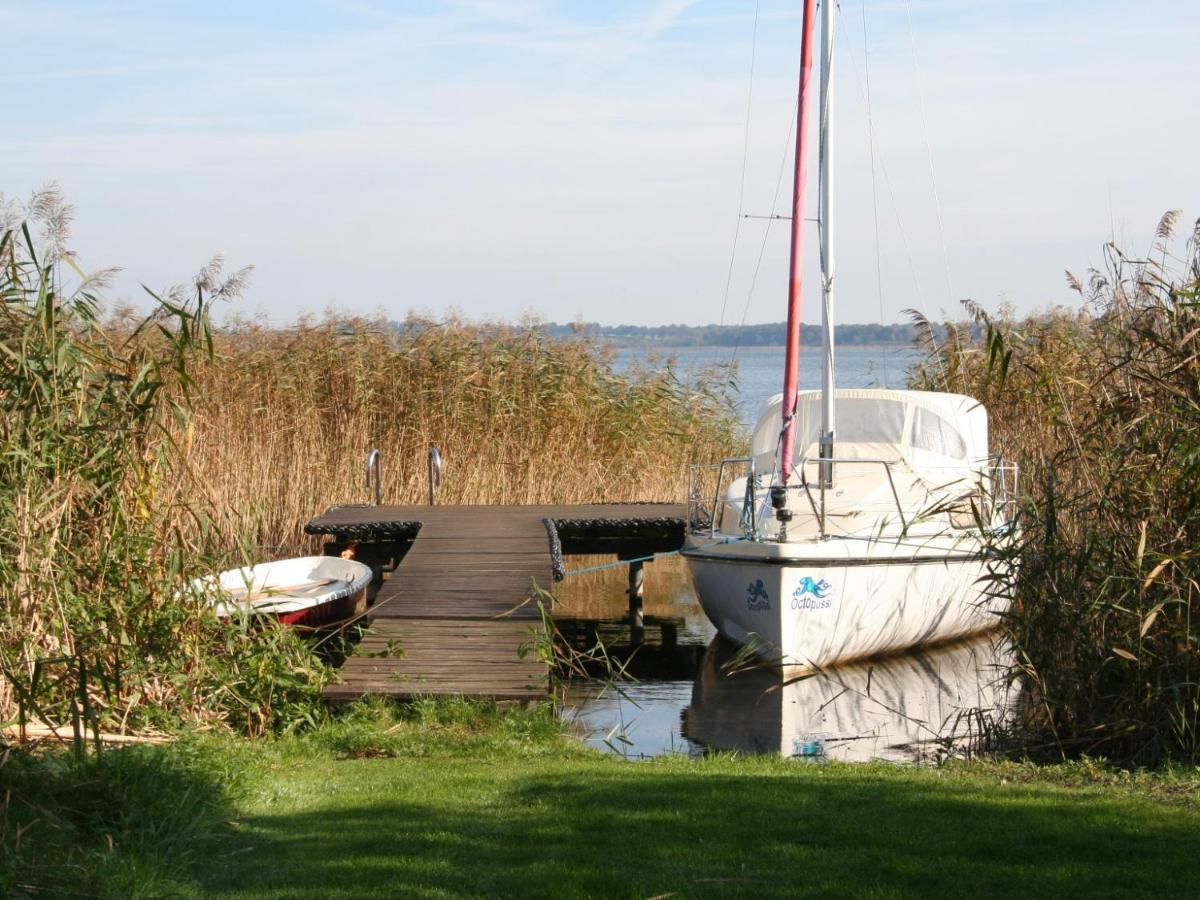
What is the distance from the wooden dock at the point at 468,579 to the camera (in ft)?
31.8

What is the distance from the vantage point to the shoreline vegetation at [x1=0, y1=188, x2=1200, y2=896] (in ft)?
17.9

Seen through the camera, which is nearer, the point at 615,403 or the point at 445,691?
the point at 445,691

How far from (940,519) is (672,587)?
5696 millimetres

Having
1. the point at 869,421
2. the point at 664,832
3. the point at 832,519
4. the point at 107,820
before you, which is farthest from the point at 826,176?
the point at 107,820

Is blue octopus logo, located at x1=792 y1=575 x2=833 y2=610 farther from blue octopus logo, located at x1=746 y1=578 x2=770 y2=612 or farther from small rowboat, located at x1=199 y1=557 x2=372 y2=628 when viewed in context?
small rowboat, located at x1=199 y1=557 x2=372 y2=628

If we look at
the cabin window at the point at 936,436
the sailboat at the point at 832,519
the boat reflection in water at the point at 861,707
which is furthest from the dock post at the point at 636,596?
the cabin window at the point at 936,436

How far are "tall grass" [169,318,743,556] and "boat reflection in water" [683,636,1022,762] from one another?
5505 mm

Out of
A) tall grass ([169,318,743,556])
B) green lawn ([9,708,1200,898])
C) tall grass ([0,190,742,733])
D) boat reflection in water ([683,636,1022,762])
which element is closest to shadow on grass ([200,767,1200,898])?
green lawn ([9,708,1200,898])

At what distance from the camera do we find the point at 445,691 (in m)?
9.38

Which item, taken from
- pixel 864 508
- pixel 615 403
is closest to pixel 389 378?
pixel 615 403

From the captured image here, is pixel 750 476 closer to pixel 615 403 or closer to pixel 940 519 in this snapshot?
pixel 940 519

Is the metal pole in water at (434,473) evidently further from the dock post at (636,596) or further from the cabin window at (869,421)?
the cabin window at (869,421)

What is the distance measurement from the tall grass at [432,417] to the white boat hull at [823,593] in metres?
5.80

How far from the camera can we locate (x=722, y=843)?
228 inches
